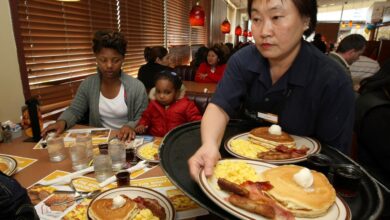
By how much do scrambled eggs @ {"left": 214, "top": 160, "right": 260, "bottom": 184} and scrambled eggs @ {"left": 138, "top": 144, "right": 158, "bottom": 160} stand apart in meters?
0.64

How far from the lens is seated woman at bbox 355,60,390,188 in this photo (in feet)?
5.00

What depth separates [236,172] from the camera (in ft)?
2.79

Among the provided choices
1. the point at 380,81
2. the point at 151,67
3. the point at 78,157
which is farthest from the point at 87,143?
the point at 151,67

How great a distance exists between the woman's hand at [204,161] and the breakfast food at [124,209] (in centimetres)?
26

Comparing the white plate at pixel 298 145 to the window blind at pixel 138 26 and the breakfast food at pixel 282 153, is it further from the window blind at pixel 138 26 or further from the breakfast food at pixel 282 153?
the window blind at pixel 138 26

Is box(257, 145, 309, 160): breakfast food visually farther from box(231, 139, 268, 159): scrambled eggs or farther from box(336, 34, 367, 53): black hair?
box(336, 34, 367, 53): black hair

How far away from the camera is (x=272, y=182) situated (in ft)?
2.61

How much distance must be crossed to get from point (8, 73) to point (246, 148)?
2.23 m

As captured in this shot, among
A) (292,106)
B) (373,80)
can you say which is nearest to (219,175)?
(292,106)

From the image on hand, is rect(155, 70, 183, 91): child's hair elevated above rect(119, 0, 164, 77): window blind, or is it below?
below

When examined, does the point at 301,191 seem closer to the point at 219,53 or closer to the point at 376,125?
the point at 376,125

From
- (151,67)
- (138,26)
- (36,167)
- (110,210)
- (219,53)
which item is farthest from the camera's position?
(219,53)

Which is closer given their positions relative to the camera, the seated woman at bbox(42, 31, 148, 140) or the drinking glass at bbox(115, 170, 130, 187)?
the drinking glass at bbox(115, 170, 130, 187)

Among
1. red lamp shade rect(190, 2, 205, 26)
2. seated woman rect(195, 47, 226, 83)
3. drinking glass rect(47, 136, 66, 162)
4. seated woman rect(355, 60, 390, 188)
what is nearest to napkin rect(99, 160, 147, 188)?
drinking glass rect(47, 136, 66, 162)
